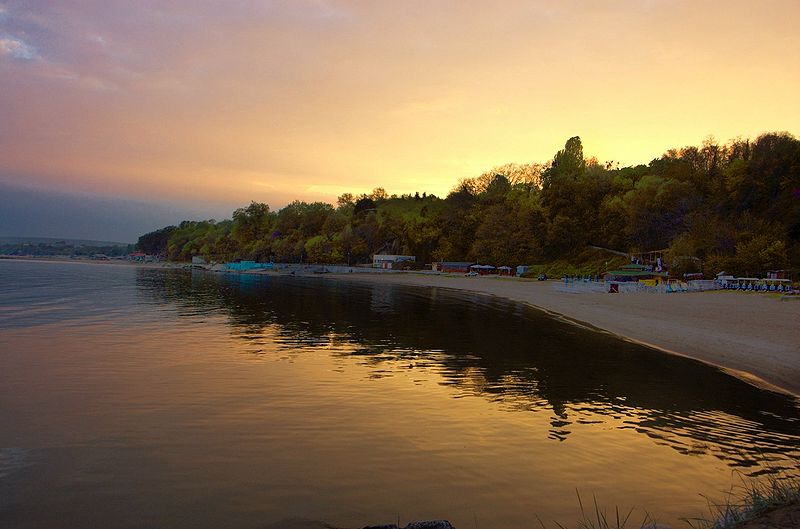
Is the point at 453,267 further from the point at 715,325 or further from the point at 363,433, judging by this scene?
the point at 363,433

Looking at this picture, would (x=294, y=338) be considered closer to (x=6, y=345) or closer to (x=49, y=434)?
(x=6, y=345)

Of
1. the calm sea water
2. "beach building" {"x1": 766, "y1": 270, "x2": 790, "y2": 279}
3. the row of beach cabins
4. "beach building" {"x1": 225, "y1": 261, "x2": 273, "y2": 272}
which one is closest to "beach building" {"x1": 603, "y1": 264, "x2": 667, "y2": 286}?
the row of beach cabins

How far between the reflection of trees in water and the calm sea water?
4.3 inches

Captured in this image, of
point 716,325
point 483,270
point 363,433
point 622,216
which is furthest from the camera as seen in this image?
point 483,270

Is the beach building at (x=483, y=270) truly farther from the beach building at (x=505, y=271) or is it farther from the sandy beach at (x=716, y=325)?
the sandy beach at (x=716, y=325)

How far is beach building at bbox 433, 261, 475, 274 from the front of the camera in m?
122

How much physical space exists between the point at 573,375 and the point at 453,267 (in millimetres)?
105545

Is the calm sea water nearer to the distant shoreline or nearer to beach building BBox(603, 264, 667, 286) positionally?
the distant shoreline

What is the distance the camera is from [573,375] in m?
19.4

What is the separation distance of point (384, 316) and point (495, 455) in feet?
99.2

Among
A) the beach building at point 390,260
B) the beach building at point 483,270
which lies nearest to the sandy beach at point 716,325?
the beach building at point 483,270

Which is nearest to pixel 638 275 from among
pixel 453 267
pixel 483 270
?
pixel 483 270

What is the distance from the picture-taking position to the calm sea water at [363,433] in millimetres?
8867

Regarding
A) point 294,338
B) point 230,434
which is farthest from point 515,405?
point 294,338
